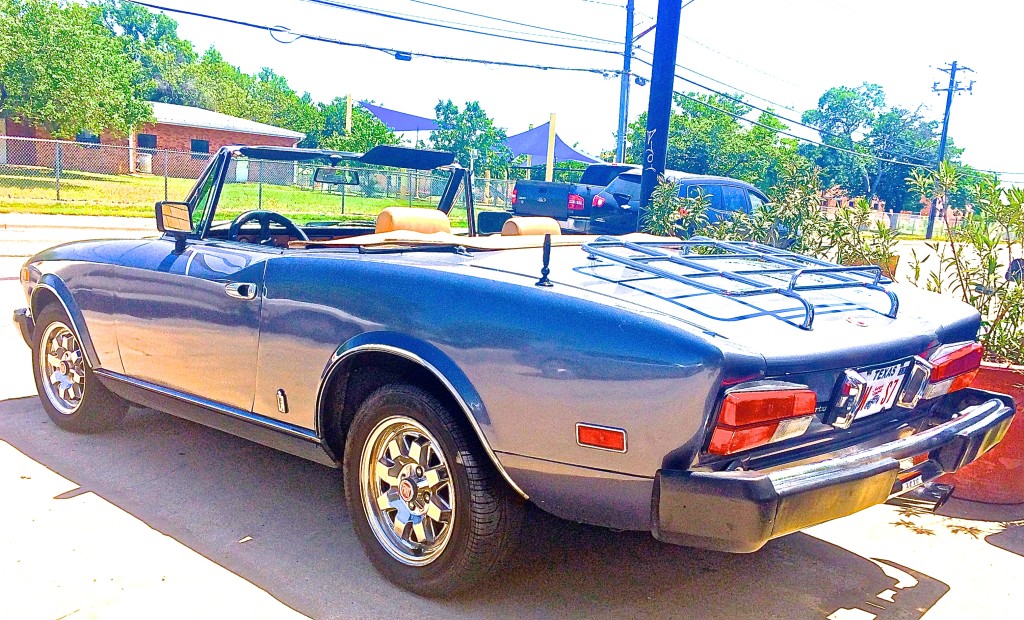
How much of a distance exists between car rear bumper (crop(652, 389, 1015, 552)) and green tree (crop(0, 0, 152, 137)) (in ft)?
106

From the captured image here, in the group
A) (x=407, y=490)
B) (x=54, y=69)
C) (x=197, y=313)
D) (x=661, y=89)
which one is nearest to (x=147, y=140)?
(x=54, y=69)

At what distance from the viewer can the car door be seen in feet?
12.2

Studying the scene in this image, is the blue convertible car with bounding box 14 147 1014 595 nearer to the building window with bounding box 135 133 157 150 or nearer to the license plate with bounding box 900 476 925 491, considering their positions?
the license plate with bounding box 900 476 925 491

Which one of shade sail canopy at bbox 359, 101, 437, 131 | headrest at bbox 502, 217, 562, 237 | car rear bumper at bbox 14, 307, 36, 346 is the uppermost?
shade sail canopy at bbox 359, 101, 437, 131

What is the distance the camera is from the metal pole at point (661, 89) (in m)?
8.25

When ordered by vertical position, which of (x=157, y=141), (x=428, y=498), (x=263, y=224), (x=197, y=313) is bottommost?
(x=428, y=498)

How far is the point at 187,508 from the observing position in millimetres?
3922

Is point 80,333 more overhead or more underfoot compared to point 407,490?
more overhead

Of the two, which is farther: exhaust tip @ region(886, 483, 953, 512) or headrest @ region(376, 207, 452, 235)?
headrest @ region(376, 207, 452, 235)

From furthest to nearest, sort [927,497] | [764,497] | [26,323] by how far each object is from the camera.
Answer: [26,323]
[927,497]
[764,497]

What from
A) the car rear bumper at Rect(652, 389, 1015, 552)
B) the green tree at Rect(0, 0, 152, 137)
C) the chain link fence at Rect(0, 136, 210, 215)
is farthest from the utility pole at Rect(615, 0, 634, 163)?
the car rear bumper at Rect(652, 389, 1015, 552)

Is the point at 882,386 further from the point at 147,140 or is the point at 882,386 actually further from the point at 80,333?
the point at 147,140

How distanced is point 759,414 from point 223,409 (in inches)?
93.6

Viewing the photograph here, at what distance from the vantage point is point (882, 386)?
2.99 meters
